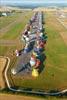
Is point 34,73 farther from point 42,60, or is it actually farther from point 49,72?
point 42,60

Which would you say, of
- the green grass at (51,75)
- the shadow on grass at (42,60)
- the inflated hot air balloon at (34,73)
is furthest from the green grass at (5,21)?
the inflated hot air balloon at (34,73)

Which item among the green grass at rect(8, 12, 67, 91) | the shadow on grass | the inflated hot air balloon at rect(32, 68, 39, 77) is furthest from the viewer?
the shadow on grass

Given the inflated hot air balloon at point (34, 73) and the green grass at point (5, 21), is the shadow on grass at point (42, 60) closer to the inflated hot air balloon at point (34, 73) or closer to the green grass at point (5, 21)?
the inflated hot air balloon at point (34, 73)

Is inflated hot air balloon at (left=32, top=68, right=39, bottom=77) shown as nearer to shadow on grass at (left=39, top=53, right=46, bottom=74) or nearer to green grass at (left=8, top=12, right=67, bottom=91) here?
green grass at (left=8, top=12, right=67, bottom=91)

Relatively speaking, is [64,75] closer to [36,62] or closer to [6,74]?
[36,62]

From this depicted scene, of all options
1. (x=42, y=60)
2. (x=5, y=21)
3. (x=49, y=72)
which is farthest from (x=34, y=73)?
(x=5, y=21)

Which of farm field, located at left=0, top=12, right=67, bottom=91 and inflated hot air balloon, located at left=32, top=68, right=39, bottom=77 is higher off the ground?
inflated hot air balloon, located at left=32, top=68, right=39, bottom=77

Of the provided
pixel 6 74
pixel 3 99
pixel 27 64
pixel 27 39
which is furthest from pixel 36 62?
pixel 27 39

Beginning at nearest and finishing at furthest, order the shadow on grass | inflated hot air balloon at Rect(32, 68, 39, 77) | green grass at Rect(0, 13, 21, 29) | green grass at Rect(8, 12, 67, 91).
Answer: green grass at Rect(8, 12, 67, 91), inflated hot air balloon at Rect(32, 68, 39, 77), the shadow on grass, green grass at Rect(0, 13, 21, 29)

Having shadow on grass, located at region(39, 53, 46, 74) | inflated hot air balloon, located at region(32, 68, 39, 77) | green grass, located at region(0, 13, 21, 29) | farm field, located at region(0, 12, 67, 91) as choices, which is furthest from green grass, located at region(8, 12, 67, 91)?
green grass, located at region(0, 13, 21, 29)

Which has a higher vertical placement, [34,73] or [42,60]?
[34,73]

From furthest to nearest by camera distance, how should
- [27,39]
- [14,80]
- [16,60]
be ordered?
[27,39]
[16,60]
[14,80]
